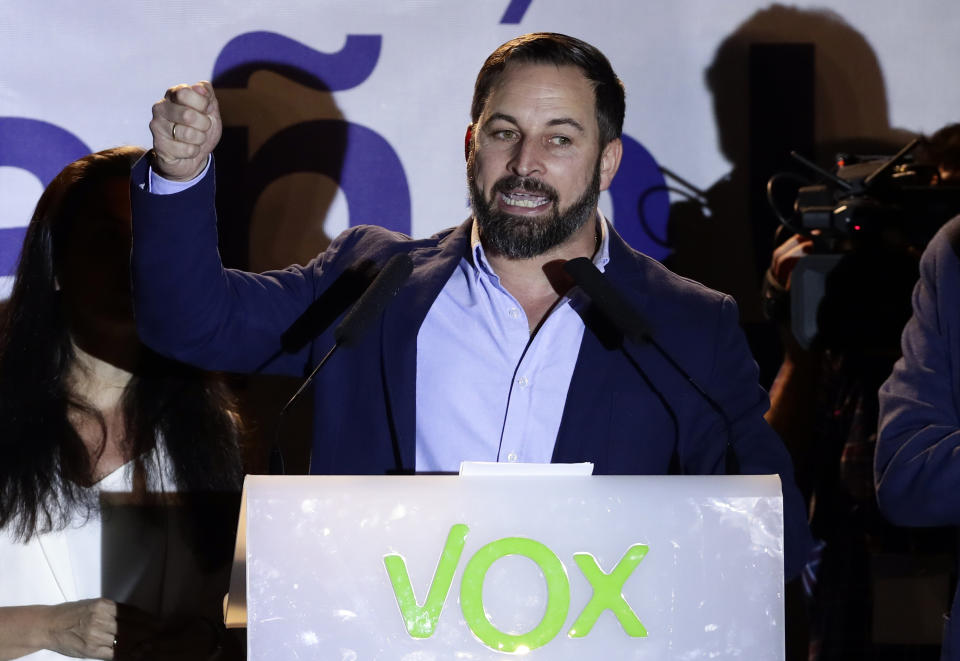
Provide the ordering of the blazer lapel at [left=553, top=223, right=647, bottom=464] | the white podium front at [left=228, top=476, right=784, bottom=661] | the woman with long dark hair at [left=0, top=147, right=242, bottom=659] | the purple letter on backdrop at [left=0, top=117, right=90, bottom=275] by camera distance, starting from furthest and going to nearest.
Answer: the purple letter on backdrop at [left=0, top=117, right=90, bottom=275] < the woman with long dark hair at [left=0, top=147, right=242, bottom=659] < the blazer lapel at [left=553, top=223, right=647, bottom=464] < the white podium front at [left=228, top=476, right=784, bottom=661]

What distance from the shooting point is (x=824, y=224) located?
8.14ft

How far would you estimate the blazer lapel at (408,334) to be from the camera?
1.63 meters

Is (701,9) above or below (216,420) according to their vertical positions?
above

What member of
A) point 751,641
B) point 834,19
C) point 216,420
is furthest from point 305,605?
point 834,19

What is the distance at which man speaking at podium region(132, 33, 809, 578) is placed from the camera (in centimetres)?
155

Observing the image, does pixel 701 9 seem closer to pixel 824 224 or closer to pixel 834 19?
pixel 834 19

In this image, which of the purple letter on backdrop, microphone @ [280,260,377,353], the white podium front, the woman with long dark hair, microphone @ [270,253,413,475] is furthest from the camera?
the purple letter on backdrop

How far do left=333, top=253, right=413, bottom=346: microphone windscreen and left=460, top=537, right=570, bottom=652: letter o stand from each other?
31 cm

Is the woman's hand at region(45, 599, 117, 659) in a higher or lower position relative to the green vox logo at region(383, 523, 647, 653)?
lower

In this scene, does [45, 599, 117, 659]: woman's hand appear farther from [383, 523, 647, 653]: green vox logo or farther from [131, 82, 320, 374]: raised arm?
[383, 523, 647, 653]: green vox logo

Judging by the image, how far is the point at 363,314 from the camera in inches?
54.9

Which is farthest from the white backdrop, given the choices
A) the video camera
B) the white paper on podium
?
the white paper on podium

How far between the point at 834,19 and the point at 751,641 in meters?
2.00

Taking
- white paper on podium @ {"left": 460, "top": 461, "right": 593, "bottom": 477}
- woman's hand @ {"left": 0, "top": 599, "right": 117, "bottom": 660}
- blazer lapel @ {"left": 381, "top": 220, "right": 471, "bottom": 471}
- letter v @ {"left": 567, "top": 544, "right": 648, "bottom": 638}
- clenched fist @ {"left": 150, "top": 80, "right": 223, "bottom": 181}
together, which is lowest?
woman's hand @ {"left": 0, "top": 599, "right": 117, "bottom": 660}
